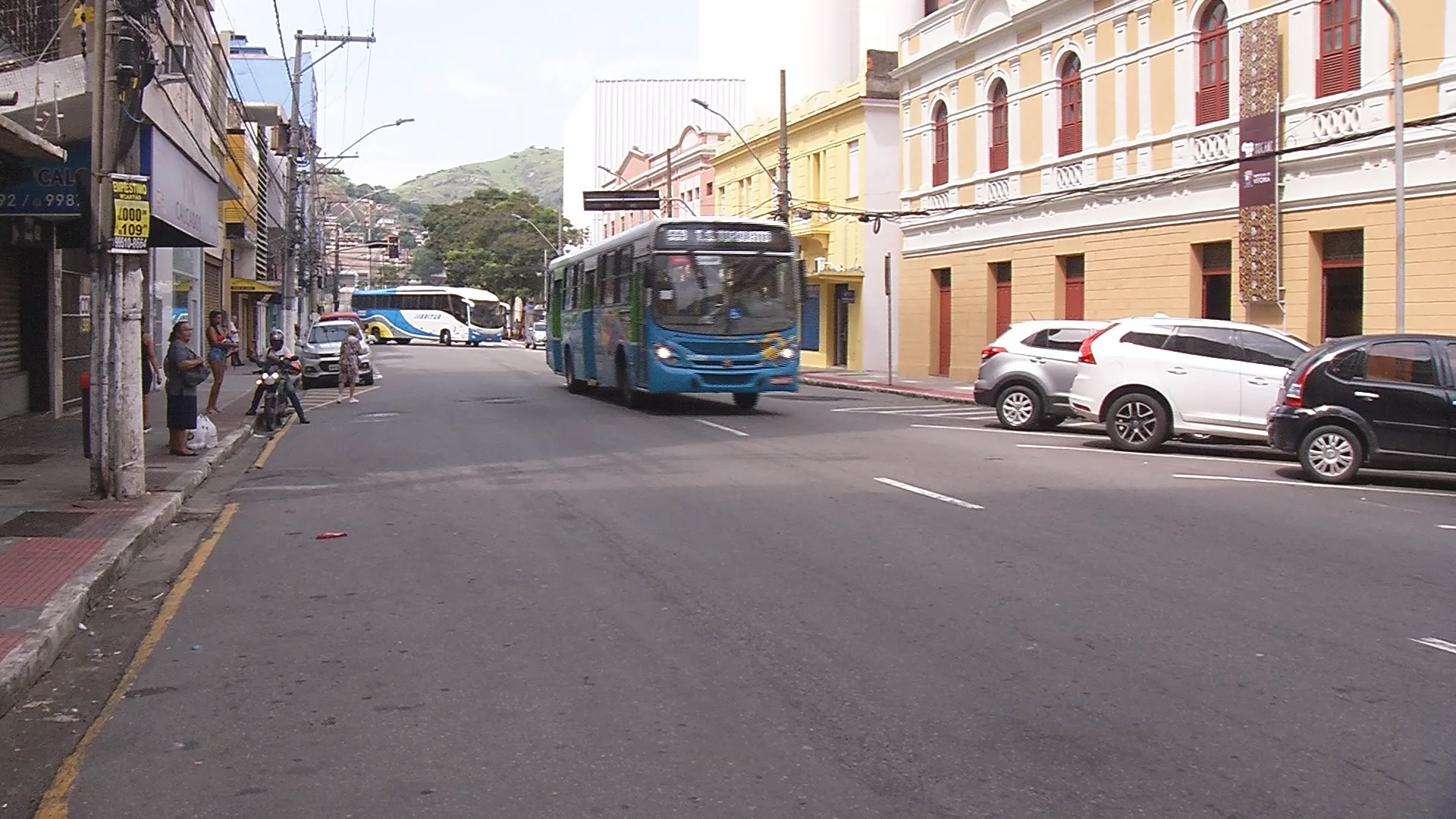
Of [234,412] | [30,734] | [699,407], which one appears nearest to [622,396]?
[699,407]

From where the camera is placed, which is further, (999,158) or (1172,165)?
(999,158)

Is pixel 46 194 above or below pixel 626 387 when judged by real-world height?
above

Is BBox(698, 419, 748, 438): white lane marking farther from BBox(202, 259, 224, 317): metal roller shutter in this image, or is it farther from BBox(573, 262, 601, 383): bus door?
BBox(202, 259, 224, 317): metal roller shutter

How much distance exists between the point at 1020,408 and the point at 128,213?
13.5 meters

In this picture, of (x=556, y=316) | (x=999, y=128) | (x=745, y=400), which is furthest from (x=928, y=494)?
(x=999, y=128)

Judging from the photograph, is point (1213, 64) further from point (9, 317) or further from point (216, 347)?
point (9, 317)

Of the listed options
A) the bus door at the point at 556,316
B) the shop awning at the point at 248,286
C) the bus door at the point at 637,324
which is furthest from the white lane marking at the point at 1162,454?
the shop awning at the point at 248,286

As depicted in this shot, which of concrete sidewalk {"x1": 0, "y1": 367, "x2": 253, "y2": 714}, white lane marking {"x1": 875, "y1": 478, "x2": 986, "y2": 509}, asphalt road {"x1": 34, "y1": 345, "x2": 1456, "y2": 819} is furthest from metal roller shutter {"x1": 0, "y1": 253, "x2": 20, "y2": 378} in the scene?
white lane marking {"x1": 875, "y1": 478, "x2": 986, "y2": 509}

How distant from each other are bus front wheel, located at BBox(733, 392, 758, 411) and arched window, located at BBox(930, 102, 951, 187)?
1435 centimetres

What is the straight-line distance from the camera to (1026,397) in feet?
67.9

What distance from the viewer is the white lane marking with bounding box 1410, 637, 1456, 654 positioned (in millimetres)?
6734

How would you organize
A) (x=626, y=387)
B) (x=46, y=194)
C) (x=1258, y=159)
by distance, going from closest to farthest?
1. (x=46, y=194)
2. (x=1258, y=159)
3. (x=626, y=387)

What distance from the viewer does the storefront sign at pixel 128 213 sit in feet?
38.3

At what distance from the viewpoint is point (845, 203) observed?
4375 cm
